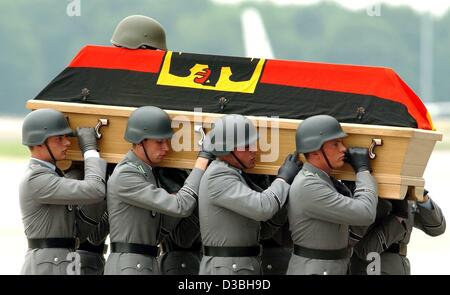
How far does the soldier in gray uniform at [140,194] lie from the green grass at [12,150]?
46301 mm

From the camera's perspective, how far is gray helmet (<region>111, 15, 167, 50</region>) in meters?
11.2

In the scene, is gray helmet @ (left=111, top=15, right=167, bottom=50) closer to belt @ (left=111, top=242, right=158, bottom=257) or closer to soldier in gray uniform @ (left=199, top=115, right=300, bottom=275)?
soldier in gray uniform @ (left=199, top=115, right=300, bottom=275)

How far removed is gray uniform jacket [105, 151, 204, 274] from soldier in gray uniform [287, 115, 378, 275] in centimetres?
88

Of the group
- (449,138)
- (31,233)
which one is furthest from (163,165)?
(449,138)

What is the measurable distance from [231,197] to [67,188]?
1.38 meters

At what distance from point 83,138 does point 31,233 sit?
0.93 metres

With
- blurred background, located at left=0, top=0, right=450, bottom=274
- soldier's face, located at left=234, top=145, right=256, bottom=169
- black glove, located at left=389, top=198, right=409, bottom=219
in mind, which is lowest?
black glove, located at left=389, top=198, right=409, bottom=219

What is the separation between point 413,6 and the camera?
101 m

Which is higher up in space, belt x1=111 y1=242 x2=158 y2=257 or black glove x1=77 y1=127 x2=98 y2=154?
black glove x1=77 y1=127 x2=98 y2=154

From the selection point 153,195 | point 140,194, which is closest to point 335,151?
point 153,195

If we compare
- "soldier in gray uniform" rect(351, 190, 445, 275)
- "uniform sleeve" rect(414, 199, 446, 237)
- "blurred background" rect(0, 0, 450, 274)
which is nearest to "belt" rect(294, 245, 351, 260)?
"soldier in gray uniform" rect(351, 190, 445, 275)

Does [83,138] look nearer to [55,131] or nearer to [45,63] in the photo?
[55,131]

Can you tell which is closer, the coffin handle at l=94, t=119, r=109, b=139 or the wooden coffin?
the wooden coffin
